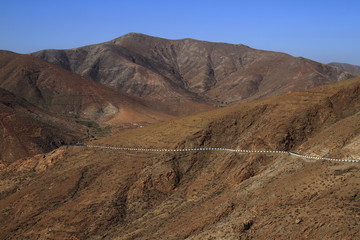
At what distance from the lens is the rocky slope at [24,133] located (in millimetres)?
62969

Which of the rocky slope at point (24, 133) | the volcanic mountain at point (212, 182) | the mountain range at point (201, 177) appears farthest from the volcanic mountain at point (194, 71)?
the volcanic mountain at point (212, 182)

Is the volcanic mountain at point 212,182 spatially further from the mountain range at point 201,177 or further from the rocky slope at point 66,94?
the rocky slope at point 66,94

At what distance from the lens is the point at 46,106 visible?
4176 inches

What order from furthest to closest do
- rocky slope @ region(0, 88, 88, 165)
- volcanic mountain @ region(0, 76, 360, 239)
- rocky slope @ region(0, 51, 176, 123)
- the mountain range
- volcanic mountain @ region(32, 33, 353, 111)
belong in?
volcanic mountain @ region(32, 33, 353, 111) < rocky slope @ region(0, 51, 176, 123) < rocky slope @ region(0, 88, 88, 165) < the mountain range < volcanic mountain @ region(0, 76, 360, 239)

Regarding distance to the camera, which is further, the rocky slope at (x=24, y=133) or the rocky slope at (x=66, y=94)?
the rocky slope at (x=66, y=94)

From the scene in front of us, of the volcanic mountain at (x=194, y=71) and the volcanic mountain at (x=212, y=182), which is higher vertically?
the volcanic mountain at (x=194, y=71)

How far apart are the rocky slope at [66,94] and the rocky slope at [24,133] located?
22.0 meters

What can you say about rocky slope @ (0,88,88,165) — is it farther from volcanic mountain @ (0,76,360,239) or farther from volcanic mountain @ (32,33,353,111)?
volcanic mountain @ (32,33,353,111)

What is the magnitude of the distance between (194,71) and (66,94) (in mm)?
80738

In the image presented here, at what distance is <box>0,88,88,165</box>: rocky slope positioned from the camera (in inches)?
2479

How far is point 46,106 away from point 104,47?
253 feet

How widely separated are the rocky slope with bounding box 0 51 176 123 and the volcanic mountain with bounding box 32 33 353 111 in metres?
13.3

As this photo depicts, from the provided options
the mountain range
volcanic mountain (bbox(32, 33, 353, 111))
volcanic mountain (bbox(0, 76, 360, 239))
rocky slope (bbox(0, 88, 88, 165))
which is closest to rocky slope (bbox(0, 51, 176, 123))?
volcanic mountain (bbox(32, 33, 353, 111))

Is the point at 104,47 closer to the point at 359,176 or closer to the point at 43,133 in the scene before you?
the point at 43,133
